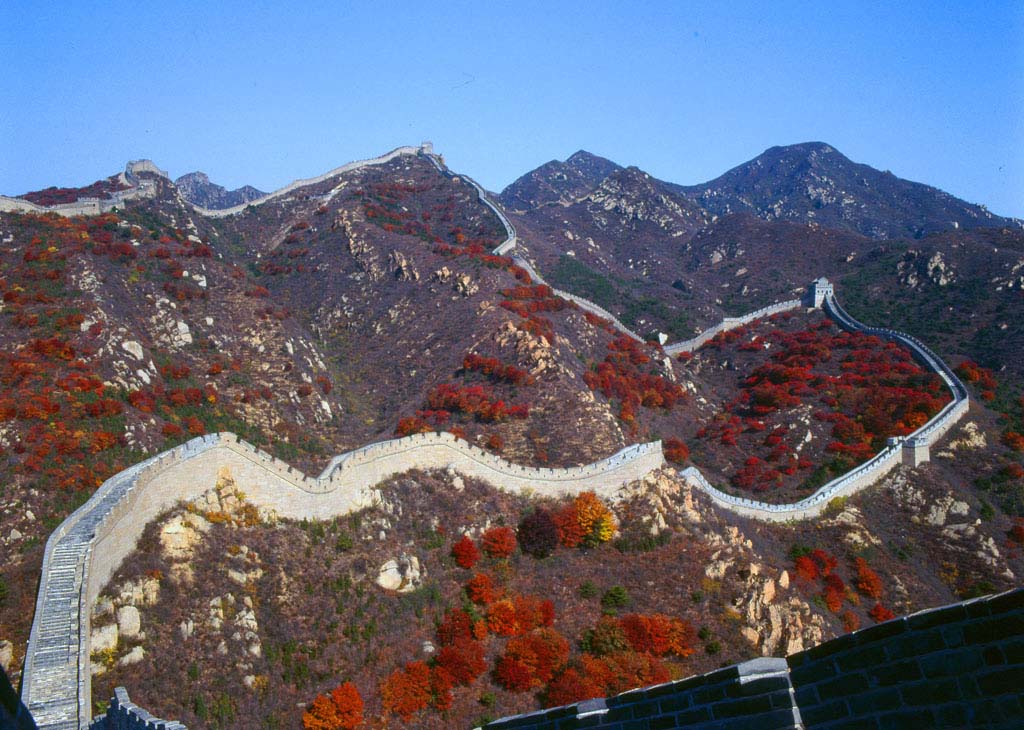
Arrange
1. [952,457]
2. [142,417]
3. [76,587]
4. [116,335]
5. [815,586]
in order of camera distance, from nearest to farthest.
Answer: [76,587] → [142,417] → [815,586] → [116,335] → [952,457]

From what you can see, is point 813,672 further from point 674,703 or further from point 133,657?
point 133,657

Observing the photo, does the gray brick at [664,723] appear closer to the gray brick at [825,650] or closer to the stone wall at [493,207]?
the gray brick at [825,650]

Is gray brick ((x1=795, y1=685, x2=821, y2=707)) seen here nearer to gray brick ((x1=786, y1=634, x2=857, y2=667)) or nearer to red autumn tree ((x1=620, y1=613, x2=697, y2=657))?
gray brick ((x1=786, y1=634, x2=857, y2=667))

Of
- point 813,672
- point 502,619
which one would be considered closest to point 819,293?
point 502,619

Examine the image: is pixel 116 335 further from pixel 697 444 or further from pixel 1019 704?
pixel 1019 704

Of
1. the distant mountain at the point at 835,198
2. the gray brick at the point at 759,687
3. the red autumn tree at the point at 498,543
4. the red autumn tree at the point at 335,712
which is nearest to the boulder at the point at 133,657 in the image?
the red autumn tree at the point at 335,712

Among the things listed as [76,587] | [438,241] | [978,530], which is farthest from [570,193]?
[76,587]
